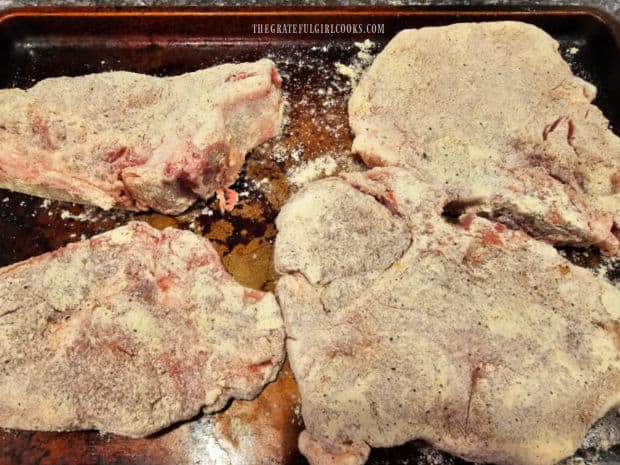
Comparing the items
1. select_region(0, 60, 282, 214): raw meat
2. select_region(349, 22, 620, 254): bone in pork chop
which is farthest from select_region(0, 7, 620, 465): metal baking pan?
select_region(349, 22, 620, 254): bone in pork chop

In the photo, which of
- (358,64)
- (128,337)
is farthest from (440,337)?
(358,64)

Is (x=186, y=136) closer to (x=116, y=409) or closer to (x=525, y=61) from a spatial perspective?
(x=116, y=409)

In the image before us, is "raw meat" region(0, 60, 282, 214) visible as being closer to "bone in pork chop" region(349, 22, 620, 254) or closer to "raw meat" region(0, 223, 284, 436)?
"raw meat" region(0, 223, 284, 436)

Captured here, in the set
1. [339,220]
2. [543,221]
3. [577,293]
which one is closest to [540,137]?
[543,221]

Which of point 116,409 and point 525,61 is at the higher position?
point 525,61

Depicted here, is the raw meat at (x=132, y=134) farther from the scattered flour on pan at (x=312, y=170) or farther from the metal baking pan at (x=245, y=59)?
the scattered flour on pan at (x=312, y=170)

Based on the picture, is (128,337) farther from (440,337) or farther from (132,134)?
(440,337)
